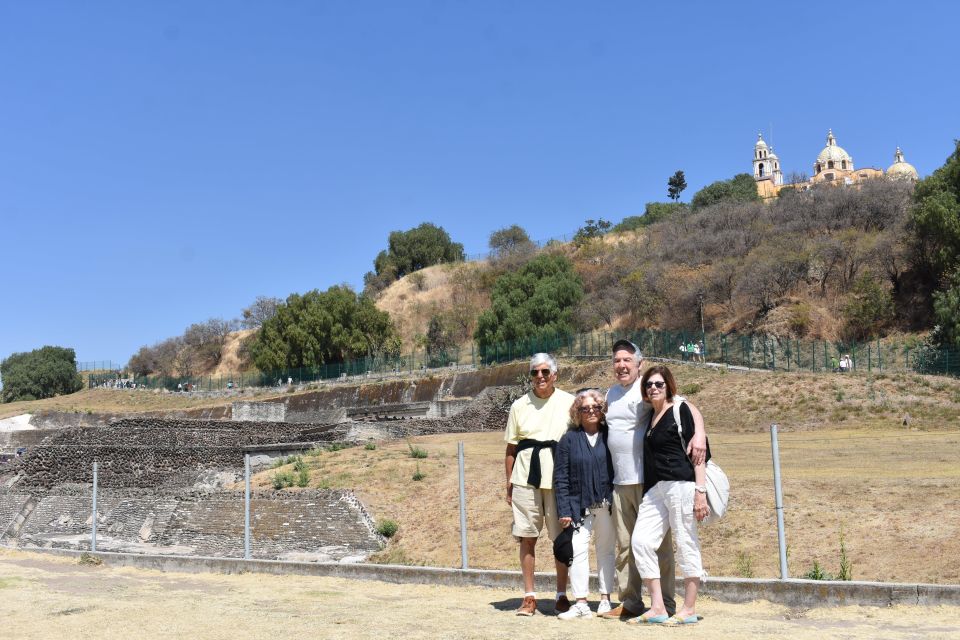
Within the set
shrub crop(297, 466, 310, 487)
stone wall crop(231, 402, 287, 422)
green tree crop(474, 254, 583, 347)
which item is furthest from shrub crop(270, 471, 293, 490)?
green tree crop(474, 254, 583, 347)

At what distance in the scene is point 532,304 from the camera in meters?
64.5

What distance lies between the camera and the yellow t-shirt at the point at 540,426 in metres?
7.64

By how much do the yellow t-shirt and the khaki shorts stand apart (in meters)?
0.09

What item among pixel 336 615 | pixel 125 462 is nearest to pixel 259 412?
pixel 125 462

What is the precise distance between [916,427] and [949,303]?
44.4ft

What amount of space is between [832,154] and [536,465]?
143m

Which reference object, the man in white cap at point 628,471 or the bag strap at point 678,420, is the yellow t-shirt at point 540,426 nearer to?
the man in white cap at point 628,471

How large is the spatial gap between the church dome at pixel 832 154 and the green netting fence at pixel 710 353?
89.8 m

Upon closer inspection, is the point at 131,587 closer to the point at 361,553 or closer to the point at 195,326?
the point at 361,553

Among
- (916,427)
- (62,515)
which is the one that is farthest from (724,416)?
(62,515)

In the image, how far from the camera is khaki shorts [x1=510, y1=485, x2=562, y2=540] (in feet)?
25.1

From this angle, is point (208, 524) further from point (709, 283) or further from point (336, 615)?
point (709, 283)

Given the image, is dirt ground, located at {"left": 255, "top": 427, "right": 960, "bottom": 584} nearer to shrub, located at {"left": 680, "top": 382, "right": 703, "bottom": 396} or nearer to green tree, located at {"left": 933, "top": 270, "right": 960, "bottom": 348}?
shrub, located at {"left": 680, "top": 382, "right": 703, "bottom": 396}

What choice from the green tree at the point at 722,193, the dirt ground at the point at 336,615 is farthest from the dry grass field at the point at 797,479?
the green tree at the point at 722,193
